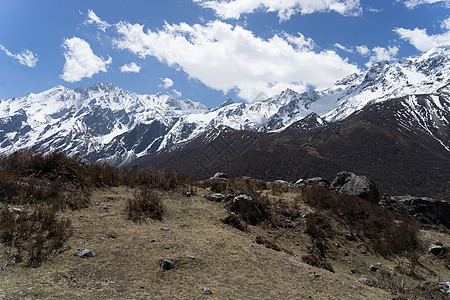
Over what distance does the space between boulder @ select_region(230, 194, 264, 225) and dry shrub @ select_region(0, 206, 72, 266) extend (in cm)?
A: 638

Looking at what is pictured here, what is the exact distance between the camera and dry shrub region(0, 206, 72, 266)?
604 cm

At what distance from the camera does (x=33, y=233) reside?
6844 millimetres

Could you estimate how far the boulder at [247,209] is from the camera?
11.4m

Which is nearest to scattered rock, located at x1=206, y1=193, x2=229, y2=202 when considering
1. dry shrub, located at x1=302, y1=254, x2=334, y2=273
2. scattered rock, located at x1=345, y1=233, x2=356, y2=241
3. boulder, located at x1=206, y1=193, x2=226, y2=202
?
boulder, located at x1=206, y1=193, x2=226, y2=202

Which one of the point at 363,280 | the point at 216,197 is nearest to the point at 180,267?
the point at 363,280

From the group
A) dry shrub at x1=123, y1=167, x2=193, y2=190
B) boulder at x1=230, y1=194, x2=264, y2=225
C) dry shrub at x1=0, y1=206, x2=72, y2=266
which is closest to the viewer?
dry shrub at x1=0, y1=206, x2=72, y2=266

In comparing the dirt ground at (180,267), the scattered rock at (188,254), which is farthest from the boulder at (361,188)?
the scattered rock at (188,254)

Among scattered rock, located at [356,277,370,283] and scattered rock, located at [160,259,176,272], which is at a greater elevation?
scattered rock, located at [160,259,176,272]

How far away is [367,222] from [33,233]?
13.3 metres

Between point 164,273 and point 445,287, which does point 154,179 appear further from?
point 445,287

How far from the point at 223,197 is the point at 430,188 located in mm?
192040

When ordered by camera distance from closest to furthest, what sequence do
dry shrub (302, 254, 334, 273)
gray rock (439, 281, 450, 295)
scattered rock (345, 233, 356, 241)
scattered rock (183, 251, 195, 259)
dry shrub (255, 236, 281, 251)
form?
scattered rock (183, 251, 195, 259) < gray rock (439, 281, 450, 295) < dry shrub (302, 254, 334, 273) < dry shrub (255, 236, 281, 251) < scattered rock (345, 233, 356, 241)

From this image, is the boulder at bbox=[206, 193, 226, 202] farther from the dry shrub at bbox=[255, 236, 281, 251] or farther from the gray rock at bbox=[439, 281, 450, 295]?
the gray rock at bbox=[439, 281, 450, 295]

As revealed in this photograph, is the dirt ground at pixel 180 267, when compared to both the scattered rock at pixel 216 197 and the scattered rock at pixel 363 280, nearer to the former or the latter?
the scattered rock at pixel 363 280
